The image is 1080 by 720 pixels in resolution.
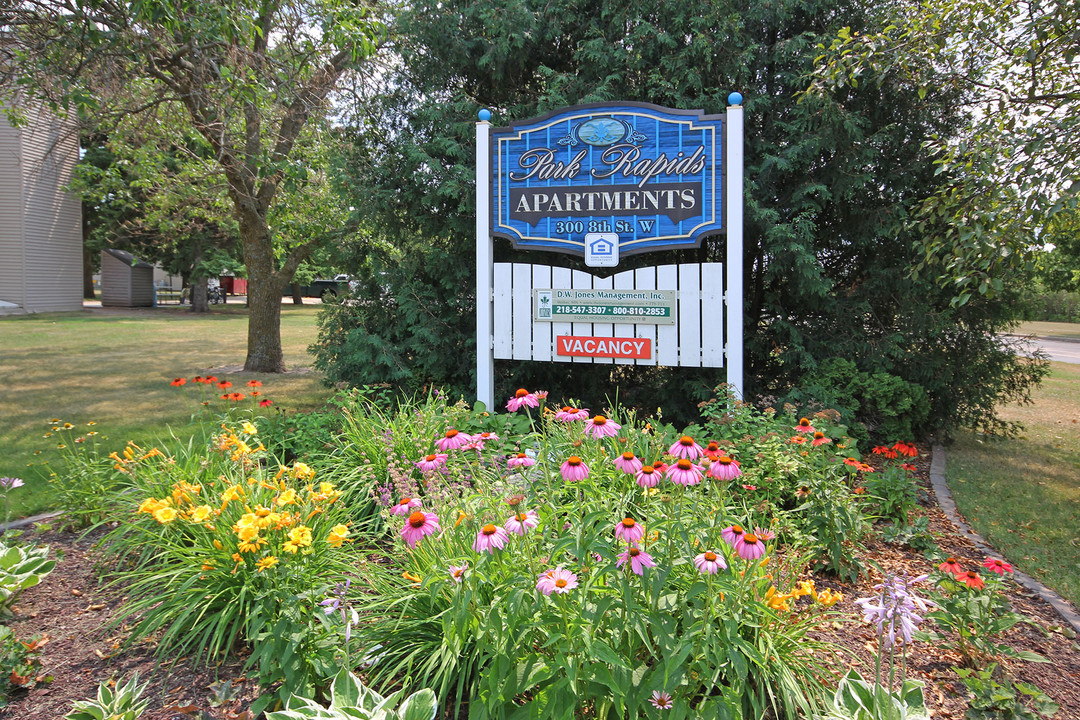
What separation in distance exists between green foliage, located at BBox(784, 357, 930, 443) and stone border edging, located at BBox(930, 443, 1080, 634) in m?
0.42

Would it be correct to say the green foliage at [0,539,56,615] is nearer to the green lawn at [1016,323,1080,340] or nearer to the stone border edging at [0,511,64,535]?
the stone border edging at [0,511,64,535]

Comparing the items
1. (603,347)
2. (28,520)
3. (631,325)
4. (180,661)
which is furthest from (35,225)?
(180,661)

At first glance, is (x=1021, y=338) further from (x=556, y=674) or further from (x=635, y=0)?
(x=556, y=674)

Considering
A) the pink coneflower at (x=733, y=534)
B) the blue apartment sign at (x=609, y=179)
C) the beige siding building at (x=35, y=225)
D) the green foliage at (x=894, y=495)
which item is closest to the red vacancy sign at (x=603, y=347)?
the blue apartment sign at (x=609, y=179)

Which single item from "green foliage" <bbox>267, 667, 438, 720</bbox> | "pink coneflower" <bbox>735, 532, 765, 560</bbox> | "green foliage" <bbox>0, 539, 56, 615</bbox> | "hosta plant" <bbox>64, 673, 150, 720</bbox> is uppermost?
"pink coneflower" <bbox>735, 532, 765, 560</bbox>

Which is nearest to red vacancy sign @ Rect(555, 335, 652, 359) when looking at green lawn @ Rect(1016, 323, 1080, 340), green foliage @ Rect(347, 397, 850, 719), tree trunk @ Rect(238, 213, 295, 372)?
green foliage @ Rect(347, 397, 850, 719)

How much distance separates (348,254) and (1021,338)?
6.29m

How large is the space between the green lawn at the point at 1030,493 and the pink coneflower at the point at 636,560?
8.39 feet

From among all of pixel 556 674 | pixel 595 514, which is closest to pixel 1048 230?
pixel 595 514

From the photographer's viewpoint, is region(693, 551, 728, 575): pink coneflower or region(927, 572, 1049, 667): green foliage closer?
region(693, 551, 728, 575): pink coneflower

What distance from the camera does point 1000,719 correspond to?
233 cm

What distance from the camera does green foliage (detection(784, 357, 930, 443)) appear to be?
5.75 m

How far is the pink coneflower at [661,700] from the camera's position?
209 cm

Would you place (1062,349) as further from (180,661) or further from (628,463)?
(180,661)
